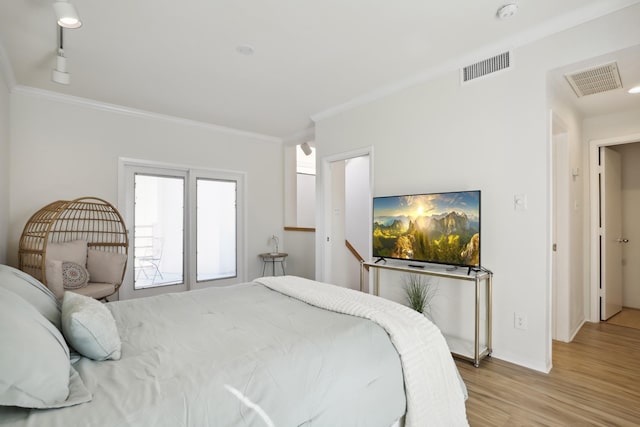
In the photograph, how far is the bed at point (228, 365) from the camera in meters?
0.98

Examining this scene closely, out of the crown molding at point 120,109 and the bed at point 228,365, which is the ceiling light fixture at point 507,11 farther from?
the crown molding at point 120,109

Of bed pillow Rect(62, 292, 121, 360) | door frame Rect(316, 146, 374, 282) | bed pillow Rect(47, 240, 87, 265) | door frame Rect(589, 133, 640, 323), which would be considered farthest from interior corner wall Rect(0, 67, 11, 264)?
door frame Rect(589, 133, 640, 323)

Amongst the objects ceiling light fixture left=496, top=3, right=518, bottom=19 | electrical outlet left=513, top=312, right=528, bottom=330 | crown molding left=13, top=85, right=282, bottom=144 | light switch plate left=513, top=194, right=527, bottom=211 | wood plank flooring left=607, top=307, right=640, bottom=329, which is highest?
ceiling light fixture left=496, top=3, right=518, bottom=19

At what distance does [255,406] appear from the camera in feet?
3.80

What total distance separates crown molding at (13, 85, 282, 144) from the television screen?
2907 millimetres

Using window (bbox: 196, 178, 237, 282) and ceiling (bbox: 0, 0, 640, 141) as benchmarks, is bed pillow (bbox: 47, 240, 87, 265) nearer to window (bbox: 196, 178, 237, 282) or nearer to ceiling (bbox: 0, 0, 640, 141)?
window (bbox: 196, 178, 237, 282)

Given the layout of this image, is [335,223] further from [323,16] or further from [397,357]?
[397,357]

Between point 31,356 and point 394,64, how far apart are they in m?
3.27

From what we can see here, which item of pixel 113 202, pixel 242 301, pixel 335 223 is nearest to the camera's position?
pixel 242 301

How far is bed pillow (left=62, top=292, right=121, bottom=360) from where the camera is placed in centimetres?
128

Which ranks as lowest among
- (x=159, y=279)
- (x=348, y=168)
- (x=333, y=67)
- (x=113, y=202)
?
(x=159, y=279)

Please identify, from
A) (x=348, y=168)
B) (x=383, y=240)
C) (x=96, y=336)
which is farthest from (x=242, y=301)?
(x=348, y=168)

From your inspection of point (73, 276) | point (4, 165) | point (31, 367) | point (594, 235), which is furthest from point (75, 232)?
point (594, 235)

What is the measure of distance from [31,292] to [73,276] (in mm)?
2156
